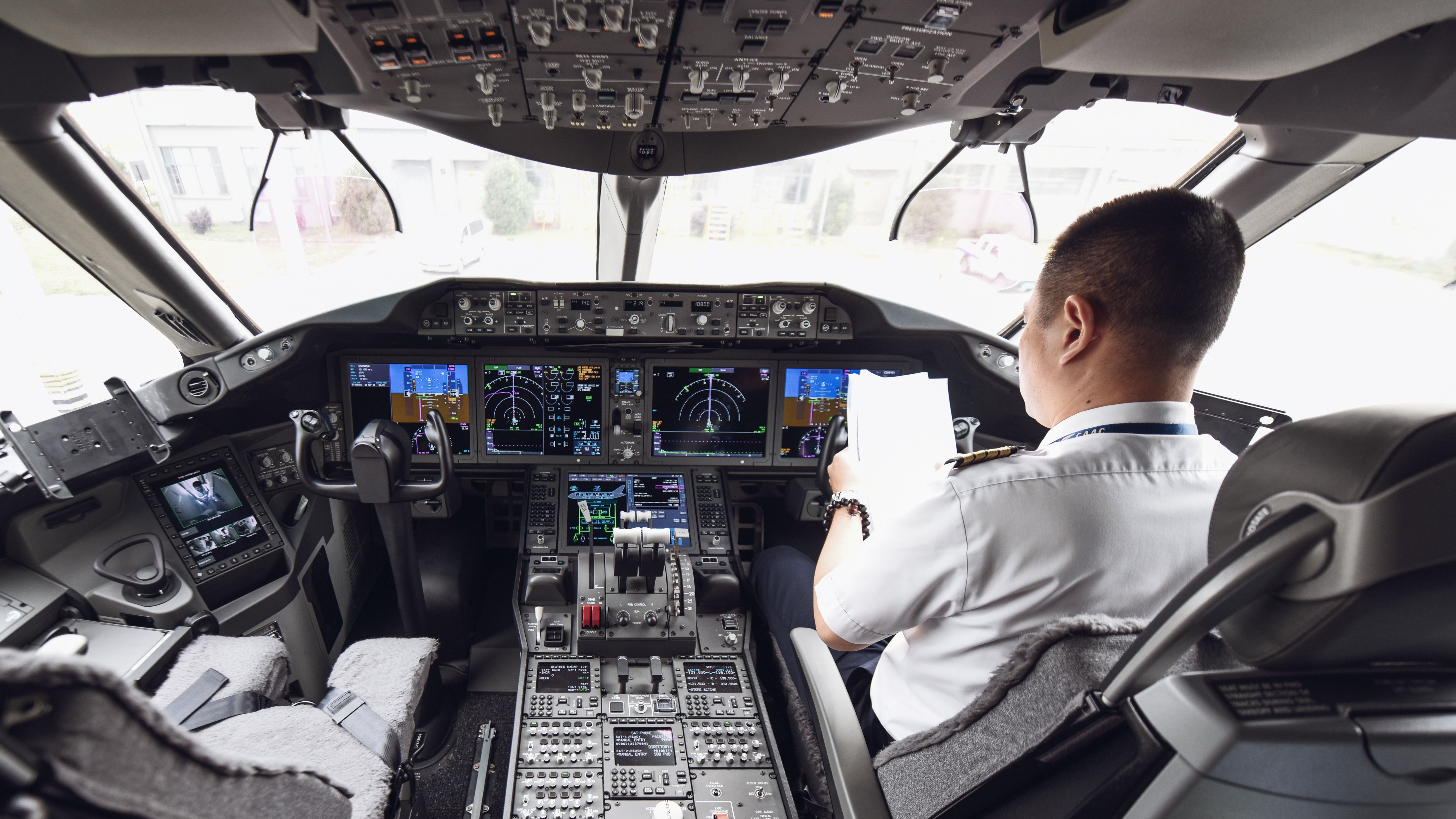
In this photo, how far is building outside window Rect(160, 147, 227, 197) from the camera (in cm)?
195

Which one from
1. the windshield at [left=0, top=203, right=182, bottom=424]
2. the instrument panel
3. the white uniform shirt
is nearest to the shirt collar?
the white uniform shirt

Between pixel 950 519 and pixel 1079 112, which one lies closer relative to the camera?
pixel 950 519

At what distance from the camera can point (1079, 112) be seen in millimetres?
1845

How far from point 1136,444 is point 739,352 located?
1.69 metres

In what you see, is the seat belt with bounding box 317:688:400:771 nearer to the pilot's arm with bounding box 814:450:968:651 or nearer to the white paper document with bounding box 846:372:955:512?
the pilot's arm with bounding box 814:450:968:651

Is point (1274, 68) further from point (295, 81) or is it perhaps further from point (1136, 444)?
point (295, 81)

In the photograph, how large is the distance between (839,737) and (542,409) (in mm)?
1748

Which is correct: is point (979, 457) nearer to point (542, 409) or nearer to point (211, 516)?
point (542, 409)

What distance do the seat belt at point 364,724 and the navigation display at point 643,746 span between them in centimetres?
64

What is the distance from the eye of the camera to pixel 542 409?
98.2 inches

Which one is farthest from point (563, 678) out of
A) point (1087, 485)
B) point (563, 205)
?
point (563, 205)

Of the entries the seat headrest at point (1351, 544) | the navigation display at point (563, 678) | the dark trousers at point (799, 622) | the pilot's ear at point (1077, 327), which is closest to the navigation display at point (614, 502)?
the dark trousers at point (799, 622)

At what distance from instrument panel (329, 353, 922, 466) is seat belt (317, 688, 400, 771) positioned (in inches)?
48.7

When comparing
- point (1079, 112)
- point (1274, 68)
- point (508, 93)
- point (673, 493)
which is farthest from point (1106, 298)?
point (673, 493)
